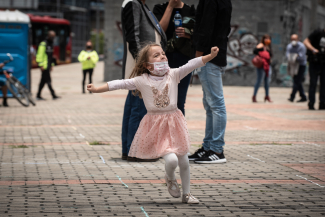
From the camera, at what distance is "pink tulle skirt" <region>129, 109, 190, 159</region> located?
3.78m

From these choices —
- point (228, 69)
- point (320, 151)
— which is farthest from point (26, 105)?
point (228, 69)

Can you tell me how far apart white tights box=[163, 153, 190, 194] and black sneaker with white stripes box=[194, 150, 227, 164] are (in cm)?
149

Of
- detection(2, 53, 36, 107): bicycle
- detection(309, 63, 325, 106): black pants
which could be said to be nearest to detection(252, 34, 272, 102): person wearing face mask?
detection(309, 63, 325, 106): black pants

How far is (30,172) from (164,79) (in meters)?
1.80

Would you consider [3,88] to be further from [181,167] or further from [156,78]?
[181,167]

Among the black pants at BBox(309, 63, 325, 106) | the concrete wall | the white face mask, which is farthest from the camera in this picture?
the concrete wall

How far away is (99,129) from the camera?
824cm

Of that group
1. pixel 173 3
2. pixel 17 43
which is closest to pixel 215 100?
pixel 173 3

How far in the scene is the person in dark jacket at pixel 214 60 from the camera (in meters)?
5.18

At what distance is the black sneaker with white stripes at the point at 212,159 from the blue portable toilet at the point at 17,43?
10.4m

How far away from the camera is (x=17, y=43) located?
48.2 ft

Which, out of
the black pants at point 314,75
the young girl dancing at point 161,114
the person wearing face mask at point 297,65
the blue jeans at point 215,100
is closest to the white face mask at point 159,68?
the young girl dancing at point 161,114

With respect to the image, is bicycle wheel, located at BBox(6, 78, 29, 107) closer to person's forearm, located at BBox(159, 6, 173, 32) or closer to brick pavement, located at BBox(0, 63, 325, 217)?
brick pavement, located at BBox(0, 63, 325, 217)

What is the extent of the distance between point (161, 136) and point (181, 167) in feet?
0.97
